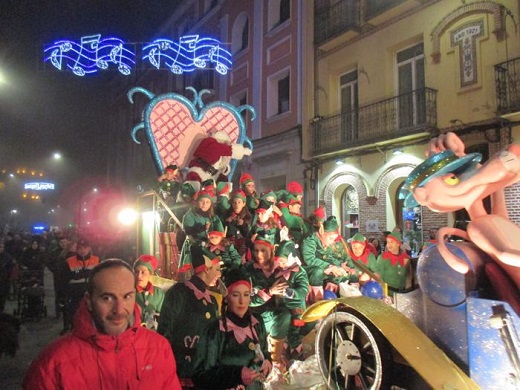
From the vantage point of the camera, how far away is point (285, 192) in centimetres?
779

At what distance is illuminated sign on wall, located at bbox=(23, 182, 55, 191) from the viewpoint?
5045 centimetres

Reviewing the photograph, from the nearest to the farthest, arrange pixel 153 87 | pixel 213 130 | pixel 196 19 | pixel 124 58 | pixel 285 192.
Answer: pixel 285 192 → pixel 213 130 → pixel 124 58 → pixel 196 19 → pixel 153 87

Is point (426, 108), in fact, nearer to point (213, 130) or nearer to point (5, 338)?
point (213, 130)

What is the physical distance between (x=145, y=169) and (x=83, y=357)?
3150 centimetres

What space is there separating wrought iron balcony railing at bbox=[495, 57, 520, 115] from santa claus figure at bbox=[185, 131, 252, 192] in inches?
287

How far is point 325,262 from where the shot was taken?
600 cm

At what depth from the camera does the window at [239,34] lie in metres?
21.8

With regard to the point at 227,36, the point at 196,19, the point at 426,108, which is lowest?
the point at 426,108

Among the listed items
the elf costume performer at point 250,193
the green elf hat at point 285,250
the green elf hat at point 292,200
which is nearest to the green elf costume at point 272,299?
the green elf hat at point 285,250

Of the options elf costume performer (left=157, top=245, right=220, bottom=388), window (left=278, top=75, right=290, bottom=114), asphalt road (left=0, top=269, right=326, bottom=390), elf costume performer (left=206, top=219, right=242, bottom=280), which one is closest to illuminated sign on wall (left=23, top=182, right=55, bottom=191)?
window (left=278, top=75, right=290, bottom=114)

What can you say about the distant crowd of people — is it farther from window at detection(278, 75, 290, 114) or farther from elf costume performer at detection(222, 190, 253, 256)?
window at detection(278, 75, 290, 114)

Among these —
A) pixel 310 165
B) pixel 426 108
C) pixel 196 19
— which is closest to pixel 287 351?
pixel 426 108

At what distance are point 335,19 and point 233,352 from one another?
15.7 metres

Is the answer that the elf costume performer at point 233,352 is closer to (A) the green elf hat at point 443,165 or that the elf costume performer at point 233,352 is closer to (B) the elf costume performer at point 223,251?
(A) the green elf hat at point 443,165
